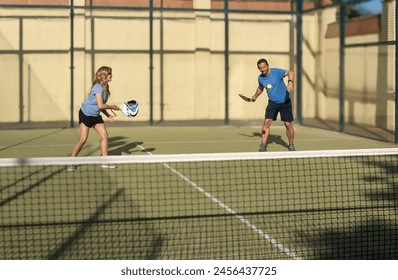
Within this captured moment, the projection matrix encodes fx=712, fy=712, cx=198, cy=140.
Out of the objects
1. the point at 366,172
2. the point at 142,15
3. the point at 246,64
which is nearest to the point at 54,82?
the point at 142,15

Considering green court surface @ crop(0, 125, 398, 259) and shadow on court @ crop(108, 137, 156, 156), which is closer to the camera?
green court surface @ crop(0, 125, 398, 259)

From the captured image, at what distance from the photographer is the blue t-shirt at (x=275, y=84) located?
11.9 metres

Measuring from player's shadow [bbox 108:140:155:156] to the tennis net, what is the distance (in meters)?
2.96

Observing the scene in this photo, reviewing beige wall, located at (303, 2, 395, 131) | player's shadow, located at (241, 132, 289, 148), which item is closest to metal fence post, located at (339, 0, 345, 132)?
beige wall, located at (303, 2, 395, 131)

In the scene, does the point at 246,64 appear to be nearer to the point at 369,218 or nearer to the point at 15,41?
the point at 15,41

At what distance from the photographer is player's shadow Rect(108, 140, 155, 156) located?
12.8m

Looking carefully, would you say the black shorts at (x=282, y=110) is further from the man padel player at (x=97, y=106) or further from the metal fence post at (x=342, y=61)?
the metal fence post at (x=342, y=61)

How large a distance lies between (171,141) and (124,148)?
1.92m

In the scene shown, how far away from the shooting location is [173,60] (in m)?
20.9

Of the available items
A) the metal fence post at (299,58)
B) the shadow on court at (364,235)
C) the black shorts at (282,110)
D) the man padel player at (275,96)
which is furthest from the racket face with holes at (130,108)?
the metal fence post at (299,58)

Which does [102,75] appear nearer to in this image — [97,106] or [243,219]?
[97,106]

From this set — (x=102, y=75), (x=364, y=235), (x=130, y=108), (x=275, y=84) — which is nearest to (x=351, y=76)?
(x=275, y=84)

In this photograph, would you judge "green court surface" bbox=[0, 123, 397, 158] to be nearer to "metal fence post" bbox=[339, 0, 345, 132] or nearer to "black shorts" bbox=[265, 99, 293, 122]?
"metal fence post" bbox=[339, 0, 345, 132]

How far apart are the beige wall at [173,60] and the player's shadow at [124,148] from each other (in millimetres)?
5682
